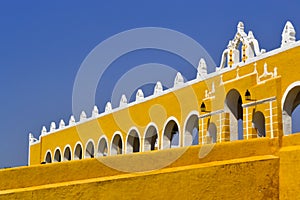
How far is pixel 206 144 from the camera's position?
7.77 meters

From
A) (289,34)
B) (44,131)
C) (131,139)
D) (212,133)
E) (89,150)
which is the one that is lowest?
(212,133)

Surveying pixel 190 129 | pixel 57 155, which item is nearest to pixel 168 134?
pixel 190 129

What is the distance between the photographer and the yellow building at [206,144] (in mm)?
6930

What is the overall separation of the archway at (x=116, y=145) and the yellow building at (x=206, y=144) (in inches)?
1.5

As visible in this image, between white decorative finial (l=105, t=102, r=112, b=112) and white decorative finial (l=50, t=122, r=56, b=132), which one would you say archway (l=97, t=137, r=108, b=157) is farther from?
white decorative finial (l=50, t=122, r=56, b=132)

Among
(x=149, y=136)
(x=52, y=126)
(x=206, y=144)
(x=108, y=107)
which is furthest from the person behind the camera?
(x=52, y=126)

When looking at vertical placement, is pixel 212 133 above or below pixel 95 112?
below

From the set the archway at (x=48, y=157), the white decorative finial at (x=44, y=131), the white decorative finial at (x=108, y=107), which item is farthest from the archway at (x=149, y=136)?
the white decorative finial at (x=44, y=131)

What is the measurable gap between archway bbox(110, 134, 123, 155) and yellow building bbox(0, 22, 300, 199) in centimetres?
4

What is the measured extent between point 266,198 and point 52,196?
3074 millimetres

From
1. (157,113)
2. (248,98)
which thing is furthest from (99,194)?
(157,113)

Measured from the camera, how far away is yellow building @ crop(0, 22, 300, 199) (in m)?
6.93

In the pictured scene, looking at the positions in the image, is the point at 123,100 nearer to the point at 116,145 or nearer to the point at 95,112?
the point at 116,145

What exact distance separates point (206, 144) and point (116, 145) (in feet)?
32.8
